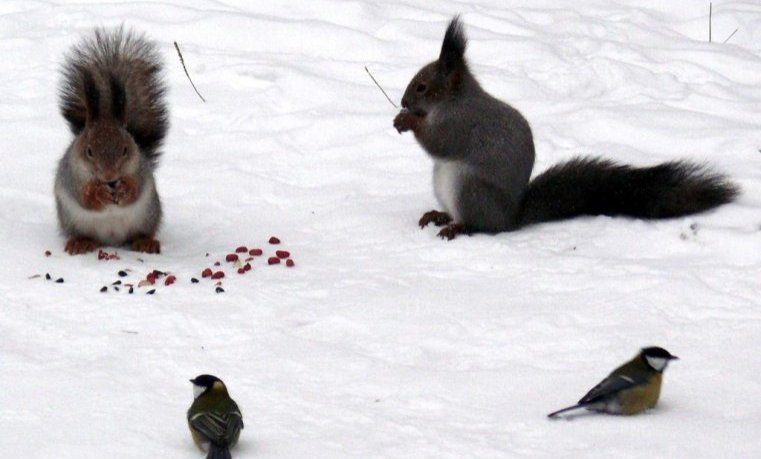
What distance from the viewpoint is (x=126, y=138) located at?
4.86 metres

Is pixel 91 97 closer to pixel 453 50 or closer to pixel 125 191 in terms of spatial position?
pixel 125 191

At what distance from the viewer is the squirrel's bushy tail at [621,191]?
504 centimetres

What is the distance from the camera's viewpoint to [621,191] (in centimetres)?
513

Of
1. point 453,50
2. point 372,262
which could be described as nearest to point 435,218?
point 372,262

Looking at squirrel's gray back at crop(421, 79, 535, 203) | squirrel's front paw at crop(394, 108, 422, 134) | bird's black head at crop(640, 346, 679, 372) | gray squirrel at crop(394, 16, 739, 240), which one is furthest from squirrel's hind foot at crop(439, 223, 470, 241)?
bird's black head at crop(640, 346, 679, 372)

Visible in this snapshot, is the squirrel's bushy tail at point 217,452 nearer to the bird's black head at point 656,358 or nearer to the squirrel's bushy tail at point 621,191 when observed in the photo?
the bird's black head at point 656,358

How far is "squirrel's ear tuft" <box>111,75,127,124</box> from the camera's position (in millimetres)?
4895

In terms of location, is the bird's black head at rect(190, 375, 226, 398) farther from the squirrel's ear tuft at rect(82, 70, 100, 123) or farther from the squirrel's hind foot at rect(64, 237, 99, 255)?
the squirrel's ear tuft at rect(82, 70, 100, 123)

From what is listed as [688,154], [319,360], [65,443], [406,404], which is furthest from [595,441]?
[688,154]

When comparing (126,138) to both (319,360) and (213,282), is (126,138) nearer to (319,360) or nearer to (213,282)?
(213,282)

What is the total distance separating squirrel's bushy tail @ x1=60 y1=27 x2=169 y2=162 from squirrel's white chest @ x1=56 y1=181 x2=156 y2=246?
310 mm

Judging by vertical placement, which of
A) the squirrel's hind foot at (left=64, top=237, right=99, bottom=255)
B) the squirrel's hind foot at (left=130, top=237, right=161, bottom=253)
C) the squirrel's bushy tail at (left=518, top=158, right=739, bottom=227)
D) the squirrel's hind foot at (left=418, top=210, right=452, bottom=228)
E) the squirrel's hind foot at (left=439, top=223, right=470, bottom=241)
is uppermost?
the squirrel's bushy tail at (left=518, top=158, right=739, bottom=227)

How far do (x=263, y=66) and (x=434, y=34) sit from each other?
1191 millimetres

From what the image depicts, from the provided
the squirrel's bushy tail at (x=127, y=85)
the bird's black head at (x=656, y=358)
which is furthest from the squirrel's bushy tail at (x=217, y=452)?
the squirrel's bushy tail at (x=127, y=85)
